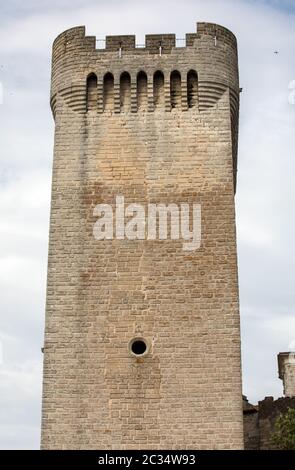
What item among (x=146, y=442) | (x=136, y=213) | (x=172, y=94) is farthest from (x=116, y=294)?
(x=172, y=94)

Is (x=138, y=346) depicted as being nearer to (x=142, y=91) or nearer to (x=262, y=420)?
(x=142, y=91)

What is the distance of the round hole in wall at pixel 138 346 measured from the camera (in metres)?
18.6

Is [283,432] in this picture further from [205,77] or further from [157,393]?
[205,77]

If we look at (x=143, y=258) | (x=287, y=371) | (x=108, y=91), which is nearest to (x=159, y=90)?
(x=108, y=91)

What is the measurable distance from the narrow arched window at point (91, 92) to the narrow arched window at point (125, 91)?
0.65 meters

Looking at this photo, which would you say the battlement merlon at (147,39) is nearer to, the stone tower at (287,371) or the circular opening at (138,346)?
the circular opening at (138,346)

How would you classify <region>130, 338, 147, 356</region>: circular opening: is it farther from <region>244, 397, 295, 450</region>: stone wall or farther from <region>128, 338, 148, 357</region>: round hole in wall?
<region>244, 397, 295, 450</region>: stone wall

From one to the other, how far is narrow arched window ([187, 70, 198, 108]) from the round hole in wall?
19.5 ft

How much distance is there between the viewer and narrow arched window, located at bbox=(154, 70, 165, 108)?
20859 mm

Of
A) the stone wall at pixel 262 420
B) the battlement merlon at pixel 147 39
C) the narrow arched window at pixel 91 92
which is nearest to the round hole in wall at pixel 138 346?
the narrow arched window at pixel 91 92

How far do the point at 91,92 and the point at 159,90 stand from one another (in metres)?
1.68
